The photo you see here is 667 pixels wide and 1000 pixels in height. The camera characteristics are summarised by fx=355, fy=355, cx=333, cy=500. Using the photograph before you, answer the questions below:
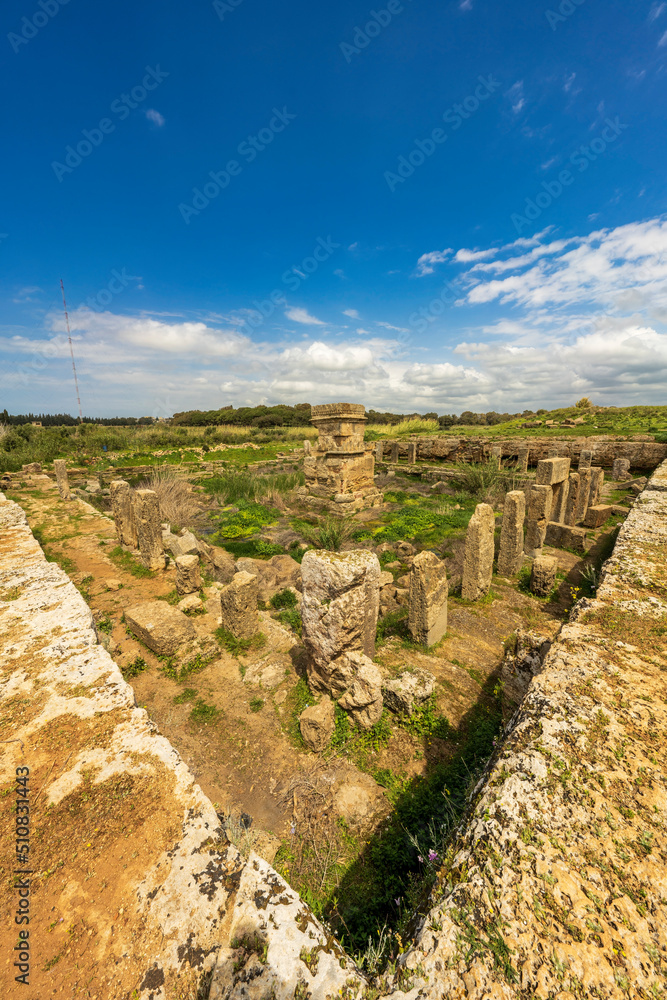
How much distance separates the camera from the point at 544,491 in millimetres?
6621

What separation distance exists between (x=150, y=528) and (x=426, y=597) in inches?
185

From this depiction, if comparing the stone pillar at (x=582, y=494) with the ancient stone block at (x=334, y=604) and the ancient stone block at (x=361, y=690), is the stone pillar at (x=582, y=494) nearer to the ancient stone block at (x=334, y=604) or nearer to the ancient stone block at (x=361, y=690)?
the ancient stone block at (x=334, y=604)

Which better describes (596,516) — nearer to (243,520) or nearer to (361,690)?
(361,690)

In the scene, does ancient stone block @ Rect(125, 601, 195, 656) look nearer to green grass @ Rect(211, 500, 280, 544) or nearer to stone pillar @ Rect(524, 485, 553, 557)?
green grass @ Rect(211, 500, 280, 544)

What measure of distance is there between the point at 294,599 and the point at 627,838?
14.2ft

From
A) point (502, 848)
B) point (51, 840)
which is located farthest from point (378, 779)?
point (51, 840)

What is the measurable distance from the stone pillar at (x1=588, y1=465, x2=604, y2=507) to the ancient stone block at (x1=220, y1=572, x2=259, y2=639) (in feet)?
27.9

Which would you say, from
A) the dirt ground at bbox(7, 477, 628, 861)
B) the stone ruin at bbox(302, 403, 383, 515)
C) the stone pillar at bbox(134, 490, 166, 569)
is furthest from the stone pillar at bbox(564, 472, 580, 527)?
the stone pillar at bbox(134, 490, 166, 569)

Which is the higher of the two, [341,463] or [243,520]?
[341,463]

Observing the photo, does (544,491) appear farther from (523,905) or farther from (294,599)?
(523,905)

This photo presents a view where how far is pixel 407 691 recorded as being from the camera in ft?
10.6

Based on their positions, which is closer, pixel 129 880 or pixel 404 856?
pixel 129 880

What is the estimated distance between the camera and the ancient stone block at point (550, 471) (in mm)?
7031

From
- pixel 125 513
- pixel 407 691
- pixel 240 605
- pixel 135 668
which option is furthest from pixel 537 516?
pixel 125 513
